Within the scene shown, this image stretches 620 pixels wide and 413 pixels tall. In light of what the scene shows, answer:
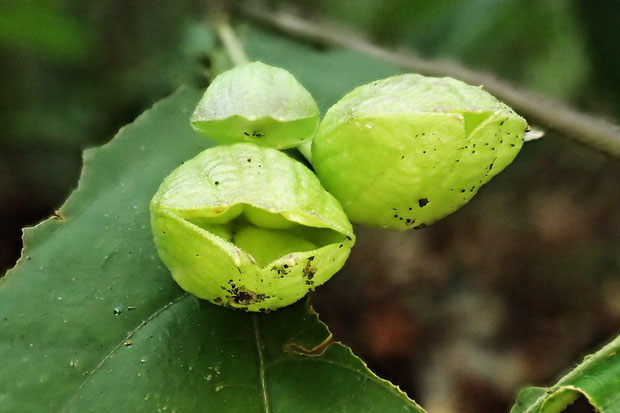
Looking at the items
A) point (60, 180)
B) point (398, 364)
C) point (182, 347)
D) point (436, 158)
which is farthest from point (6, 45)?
point (398, 364)

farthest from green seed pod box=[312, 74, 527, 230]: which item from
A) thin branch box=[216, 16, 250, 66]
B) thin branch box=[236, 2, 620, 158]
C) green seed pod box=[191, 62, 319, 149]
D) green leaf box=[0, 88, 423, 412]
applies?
thin branch box=[216, 16, 250, 66]

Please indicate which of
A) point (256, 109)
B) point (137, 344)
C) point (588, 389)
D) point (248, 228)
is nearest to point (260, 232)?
point (248, 228)

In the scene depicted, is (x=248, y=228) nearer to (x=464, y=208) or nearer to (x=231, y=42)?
(x=231, y=42)

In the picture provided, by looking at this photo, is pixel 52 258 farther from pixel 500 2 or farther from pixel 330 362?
pixel 500 2

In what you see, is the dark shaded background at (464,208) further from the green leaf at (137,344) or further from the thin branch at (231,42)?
the green leaf at (137,344)

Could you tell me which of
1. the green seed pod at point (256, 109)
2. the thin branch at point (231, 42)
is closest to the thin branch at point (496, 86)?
the thin branch at point (231, 42)

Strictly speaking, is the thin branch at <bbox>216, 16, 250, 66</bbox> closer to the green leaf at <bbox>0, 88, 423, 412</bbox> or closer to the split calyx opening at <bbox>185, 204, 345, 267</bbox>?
the green leaf at <bbox>0, 88, 423, 412</bbox>
